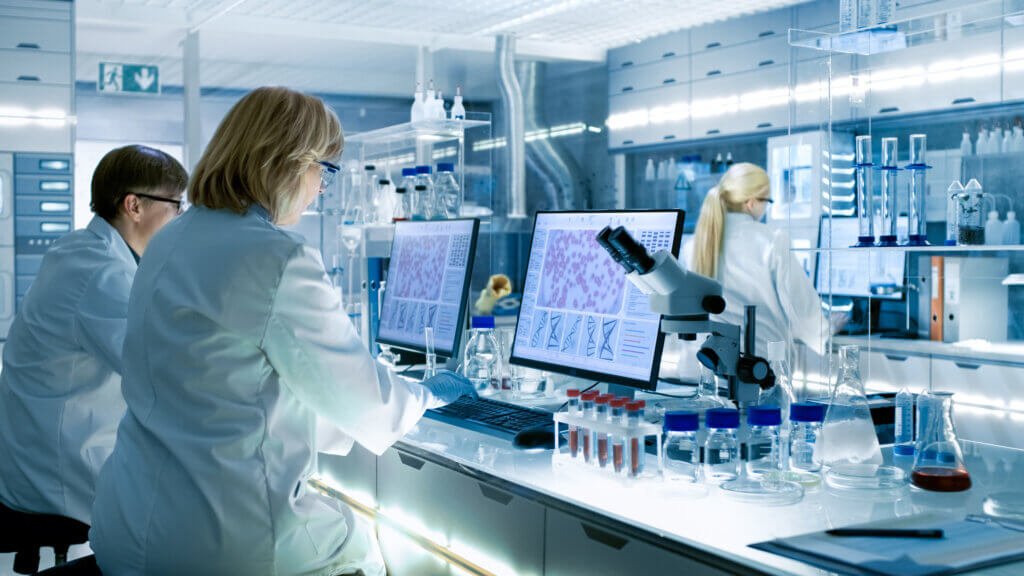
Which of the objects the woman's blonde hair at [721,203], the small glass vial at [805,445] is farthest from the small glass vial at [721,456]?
the woman's blonde hair at [721,203]

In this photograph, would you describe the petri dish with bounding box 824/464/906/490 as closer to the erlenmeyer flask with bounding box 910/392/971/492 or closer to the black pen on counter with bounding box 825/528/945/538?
the erlenmeyer flask with bounding box 910/392/971/492

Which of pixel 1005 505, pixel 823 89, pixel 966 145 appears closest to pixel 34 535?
pixel 1005 505

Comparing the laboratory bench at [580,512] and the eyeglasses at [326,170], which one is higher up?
the eyeglasses at [326,170]

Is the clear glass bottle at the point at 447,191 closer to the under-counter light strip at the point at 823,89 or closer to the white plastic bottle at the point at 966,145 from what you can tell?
the under-counter light strip at the point at 823,89

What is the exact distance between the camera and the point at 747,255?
12.7 feet

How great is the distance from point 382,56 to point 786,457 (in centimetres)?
631

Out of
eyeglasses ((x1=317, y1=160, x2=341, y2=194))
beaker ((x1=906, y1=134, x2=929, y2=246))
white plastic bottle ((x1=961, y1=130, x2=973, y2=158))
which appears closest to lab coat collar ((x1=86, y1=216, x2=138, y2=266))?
eyeglasses ((x1=317, y1=160, x2=341, y2=194))

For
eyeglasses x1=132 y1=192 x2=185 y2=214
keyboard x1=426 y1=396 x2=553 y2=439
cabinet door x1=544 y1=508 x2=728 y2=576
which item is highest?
eyeglasses x1=132 y1=192 x2=185 y2=214

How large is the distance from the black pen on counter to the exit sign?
6017 millimetres

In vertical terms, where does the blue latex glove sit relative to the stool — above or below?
above

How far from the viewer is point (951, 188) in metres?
2.54

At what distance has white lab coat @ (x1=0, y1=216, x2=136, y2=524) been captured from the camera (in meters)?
2.34

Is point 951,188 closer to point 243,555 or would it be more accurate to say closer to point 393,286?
point 393,286

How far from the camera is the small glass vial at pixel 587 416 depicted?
181cm
